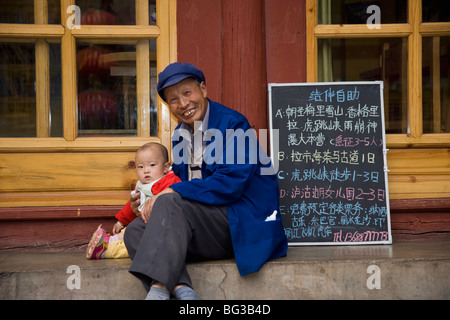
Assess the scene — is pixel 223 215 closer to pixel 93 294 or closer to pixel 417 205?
pixel 93 294

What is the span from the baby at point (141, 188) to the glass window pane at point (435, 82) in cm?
206

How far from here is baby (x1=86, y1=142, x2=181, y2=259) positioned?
9.61 ft

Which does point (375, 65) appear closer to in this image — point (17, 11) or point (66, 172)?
point (66, 172)

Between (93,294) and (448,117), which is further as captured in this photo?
(448,117)

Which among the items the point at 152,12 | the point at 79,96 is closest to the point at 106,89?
the point at 79,96

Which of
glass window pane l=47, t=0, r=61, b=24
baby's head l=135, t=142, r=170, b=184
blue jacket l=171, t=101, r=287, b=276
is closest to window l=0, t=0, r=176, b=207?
glass window pane l=47, t=0, r=61, b=24

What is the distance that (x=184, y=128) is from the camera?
2.96 meters

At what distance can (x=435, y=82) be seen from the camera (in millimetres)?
3668

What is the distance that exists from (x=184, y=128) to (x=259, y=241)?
0.87 m

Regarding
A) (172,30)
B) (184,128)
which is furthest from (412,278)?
(172,30)

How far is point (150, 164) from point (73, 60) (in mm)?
1083

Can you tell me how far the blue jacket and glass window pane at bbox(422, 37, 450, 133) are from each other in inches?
63.7

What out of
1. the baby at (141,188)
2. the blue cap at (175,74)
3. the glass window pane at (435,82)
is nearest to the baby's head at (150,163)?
the baby at (141,188)

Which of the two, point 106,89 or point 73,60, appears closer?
point 73,60
